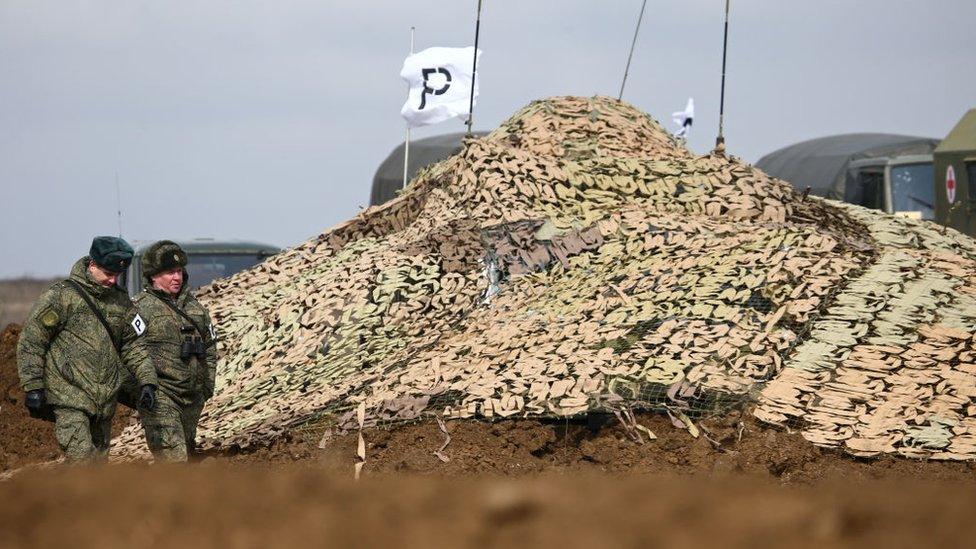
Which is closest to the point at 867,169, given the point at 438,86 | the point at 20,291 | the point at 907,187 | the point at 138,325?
the point at 907,187

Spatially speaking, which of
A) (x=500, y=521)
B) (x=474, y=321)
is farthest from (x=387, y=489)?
(x=474, y=321)

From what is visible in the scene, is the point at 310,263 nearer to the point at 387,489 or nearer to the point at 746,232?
the point at 746,232

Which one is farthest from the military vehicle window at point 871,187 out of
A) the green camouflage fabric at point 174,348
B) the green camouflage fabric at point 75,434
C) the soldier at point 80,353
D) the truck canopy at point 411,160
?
the green camouflage fabric at point 75,434

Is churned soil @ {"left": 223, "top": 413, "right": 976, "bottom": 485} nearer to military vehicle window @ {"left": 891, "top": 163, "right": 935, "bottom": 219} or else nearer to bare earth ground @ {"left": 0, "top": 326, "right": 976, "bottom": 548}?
bare earth ground @ {"left": 0, "top": 326, "right": 976, "bottom": 548}


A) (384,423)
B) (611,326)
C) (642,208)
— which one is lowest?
(384,423)

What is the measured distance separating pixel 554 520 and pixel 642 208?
32.1 ft

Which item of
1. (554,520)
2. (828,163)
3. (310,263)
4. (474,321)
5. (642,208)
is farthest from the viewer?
(828,163)

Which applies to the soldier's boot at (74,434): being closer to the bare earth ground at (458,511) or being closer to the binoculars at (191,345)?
the binoculars at (191,345)

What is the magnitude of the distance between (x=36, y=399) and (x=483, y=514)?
5143 mm

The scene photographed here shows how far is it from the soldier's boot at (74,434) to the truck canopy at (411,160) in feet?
60.6

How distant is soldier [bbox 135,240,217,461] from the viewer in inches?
347

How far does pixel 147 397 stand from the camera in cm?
842

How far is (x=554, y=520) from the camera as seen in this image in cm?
352

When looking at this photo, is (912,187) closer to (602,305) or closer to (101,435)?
(602,305)
